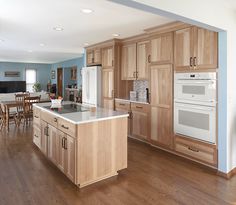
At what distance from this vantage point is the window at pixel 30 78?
1238 cm

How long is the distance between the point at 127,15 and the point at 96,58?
2587 mm

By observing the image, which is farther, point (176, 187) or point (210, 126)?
point (210, 126)

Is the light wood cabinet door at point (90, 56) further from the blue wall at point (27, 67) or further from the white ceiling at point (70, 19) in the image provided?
the blue wall at point (27, 67)

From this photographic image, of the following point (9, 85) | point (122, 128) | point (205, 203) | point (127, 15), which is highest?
point (127, 15)

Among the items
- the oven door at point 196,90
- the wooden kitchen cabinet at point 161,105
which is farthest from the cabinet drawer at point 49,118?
the oven door at point 196,90

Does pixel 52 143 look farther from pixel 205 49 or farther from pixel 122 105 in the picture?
pixel 205 49

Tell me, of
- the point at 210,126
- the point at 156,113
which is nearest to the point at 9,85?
the point at 156,113

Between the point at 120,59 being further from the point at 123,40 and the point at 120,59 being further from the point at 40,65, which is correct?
the point at 40,65

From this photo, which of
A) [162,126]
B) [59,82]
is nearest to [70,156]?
[162,126]

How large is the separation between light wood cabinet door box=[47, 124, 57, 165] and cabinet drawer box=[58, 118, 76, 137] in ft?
0.81

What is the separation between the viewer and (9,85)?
11492 millimetres

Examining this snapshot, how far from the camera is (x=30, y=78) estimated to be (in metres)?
12.5

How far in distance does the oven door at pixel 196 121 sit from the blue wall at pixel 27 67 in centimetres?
1087

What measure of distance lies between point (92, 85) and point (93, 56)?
0.88 metres
